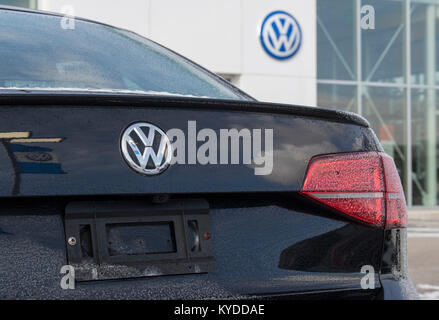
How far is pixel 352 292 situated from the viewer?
6.37ft

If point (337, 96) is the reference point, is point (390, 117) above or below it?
below

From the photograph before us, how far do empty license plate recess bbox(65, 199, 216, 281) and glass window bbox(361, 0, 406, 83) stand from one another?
1329cm

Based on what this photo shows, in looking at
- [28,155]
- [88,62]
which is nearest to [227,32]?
[88,62]

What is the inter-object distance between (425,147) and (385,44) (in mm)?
2473

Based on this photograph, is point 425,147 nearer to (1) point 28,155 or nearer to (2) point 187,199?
(2) point 187,199

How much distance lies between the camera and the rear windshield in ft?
7.27

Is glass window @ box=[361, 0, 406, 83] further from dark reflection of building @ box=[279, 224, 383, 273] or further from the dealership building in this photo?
dark reflection of building @ box=[279, 224, 383, 273]

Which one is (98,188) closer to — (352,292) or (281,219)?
(281,219)

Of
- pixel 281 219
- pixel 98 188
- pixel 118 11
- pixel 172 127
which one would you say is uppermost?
pixel 118 11

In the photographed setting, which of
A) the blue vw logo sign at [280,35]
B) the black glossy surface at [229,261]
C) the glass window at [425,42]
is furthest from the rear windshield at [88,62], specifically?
the glass window at [425,42]

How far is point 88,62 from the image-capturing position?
2439 millimetres

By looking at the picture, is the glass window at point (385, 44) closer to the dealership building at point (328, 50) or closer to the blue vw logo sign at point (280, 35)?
the dealership building at point (328, 50)
